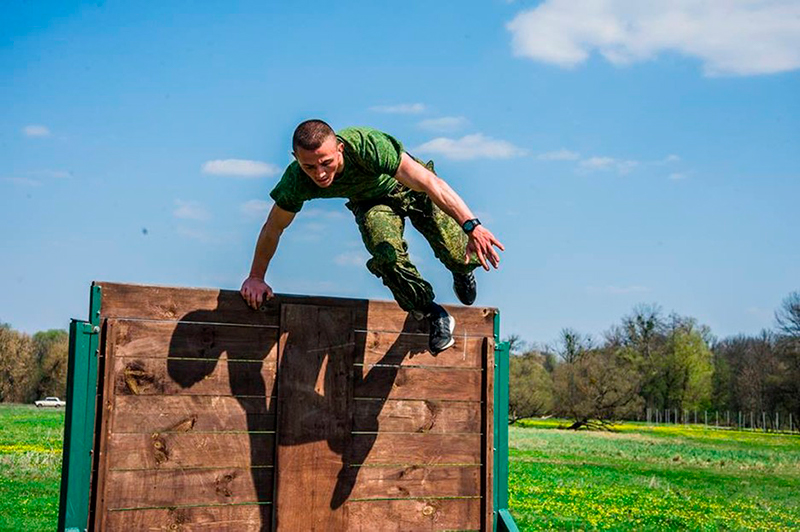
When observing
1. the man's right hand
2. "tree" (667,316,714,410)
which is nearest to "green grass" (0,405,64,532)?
the man's right hand

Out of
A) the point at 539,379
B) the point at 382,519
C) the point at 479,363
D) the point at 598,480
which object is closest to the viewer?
the point at 382,519

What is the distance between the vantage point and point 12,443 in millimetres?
20016

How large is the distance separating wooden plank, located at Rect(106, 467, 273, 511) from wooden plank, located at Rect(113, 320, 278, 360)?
2.49ft

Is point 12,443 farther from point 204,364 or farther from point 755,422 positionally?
point 755,422

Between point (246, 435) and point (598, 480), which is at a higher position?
point (246, 435)

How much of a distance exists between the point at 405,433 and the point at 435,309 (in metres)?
0.96

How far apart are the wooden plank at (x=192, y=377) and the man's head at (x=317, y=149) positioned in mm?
1397

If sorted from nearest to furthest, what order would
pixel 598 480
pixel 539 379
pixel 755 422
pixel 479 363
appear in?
pixel 479 363 → pixel 598 480 → pixel 539 379 → pixel 755 422

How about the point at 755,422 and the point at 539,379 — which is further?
the point at 755,422

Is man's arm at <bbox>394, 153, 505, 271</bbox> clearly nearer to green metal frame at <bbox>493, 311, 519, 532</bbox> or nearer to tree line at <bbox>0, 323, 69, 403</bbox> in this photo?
green metal frame at <bbox>493, 311, 519, 532</bbox>

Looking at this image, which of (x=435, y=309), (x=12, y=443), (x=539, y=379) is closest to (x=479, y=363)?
(x=435, y=309)

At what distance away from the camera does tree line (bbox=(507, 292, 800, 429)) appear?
6500cm

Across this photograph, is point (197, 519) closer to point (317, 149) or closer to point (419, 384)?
point (419, 384)

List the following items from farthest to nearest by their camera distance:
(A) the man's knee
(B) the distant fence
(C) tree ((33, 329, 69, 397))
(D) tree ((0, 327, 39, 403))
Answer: (B) the distant fence → (C) tree ((33, 329, 69, 397)) → (D) tree ((0, 327, 39, 403)) → (A) the man's knee
